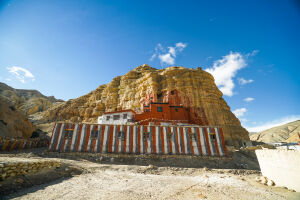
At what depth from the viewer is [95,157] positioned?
19406 millimetres

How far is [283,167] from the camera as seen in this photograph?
9984mm

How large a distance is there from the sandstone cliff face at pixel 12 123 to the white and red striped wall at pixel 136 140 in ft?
44.0

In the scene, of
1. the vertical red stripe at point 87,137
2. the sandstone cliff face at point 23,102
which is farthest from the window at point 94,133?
the sandstone cliff face at point 23,102

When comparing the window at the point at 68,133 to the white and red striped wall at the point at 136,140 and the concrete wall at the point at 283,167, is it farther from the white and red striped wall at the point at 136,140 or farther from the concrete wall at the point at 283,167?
the concrete wall at the point at 283,167

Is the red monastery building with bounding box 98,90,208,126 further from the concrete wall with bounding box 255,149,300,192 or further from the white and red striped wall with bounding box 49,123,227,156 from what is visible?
the concrete wall with bounding box 255,149,300,192

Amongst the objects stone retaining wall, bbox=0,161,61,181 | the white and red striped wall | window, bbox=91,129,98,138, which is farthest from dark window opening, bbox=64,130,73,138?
stone retaining wall, bbox=0,161,61,181

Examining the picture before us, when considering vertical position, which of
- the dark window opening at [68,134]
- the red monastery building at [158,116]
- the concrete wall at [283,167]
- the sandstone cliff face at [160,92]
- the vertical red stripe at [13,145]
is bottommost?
the concrete wall at [283,167]

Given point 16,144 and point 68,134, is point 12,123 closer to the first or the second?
point 16,144

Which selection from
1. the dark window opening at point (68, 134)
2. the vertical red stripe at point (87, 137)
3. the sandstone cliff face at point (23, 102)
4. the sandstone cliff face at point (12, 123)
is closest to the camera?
the vertical red stripe at point (87, 137)

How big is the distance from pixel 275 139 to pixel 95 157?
439 ft

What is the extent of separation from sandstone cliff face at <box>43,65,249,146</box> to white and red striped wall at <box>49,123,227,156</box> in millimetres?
21296

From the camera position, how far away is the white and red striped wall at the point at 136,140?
20.7 metres

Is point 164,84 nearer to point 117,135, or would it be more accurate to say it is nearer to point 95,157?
point 117,135

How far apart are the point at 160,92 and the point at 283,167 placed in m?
44.9
